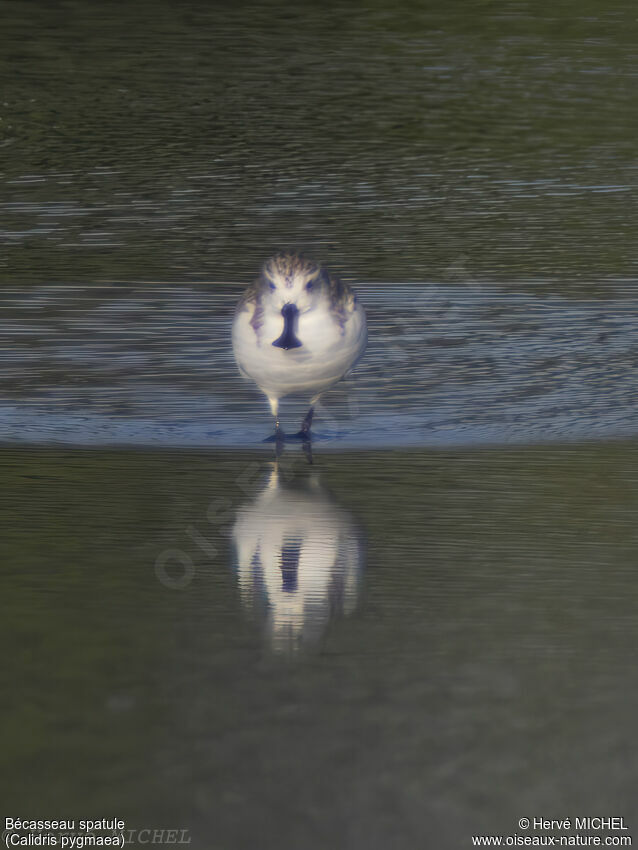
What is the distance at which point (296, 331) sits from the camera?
26.2 feet

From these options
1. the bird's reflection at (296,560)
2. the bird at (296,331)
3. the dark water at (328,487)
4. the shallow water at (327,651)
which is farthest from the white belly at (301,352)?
the bird's reflection at (296,560)

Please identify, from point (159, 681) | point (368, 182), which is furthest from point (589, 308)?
point (159, 681)

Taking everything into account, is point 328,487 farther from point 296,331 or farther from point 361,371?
point 361,371

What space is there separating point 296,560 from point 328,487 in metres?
1.16

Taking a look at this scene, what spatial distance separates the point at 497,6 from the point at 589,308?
18669 millimetres

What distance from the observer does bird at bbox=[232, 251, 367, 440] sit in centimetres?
798

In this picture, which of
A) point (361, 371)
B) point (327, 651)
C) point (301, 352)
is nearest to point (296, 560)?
point (327, 651)

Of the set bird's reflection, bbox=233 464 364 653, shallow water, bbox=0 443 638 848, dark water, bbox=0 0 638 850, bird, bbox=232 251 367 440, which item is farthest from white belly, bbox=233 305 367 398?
bird's reflection, bbox=233 464 364 653

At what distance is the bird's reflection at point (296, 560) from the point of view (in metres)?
5.65

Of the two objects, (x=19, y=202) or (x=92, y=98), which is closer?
(x=19, y=202)

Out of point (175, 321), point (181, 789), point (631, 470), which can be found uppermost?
point (175, 321)

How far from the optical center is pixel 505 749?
15.2 ft

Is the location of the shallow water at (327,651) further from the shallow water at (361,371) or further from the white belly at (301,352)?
the shallow water at (361,371)

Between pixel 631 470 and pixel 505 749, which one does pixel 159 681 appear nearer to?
pixel 505 749
